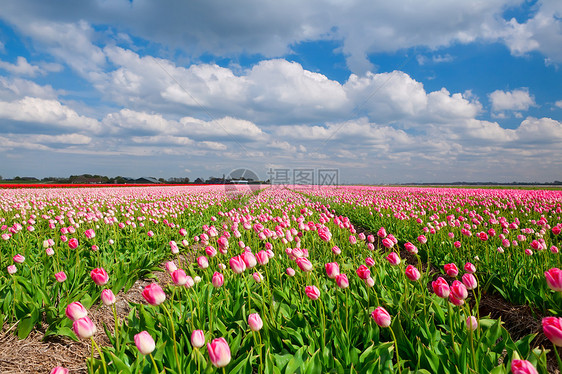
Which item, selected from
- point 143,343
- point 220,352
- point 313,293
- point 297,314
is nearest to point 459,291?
point 313,293

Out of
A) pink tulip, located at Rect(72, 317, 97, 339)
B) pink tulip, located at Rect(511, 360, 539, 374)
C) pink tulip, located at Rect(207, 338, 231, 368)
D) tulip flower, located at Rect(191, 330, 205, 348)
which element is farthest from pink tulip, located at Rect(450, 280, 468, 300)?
pink tulip, located at Rect(72, 317, 97, 339)

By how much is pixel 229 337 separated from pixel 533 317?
3.07 m

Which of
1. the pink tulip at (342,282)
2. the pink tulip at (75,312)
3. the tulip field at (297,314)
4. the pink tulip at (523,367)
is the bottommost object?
the tulip field at (297,314)

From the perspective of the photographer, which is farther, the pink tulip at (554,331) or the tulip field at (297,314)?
the tulip field at (297,314)

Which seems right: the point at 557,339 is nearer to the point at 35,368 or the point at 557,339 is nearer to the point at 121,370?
the point at 121,370

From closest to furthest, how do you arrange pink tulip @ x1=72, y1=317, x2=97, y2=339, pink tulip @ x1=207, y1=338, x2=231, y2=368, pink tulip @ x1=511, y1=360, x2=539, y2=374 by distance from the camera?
pink tulip @ x1=511, y1=360, x2=539, y2=374, pink tulip @ x1=207, y1=338, x2=231, y2=368, pink tulip @ x1=72, y1=317, x2=97, y2=339

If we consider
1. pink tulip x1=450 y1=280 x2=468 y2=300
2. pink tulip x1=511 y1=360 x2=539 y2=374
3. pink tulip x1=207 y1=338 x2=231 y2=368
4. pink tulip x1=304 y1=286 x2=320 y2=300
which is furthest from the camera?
pink tulip x1=304 y1=286 x2=320 y2=300

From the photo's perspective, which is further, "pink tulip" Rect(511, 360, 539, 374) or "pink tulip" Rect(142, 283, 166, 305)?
"pink tulip" Rect(142, 283, 166, 305)

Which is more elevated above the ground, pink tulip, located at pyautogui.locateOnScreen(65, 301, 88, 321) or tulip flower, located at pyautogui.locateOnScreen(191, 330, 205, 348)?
pink tulip, located at pyautogui.locateOnScreen(65, 301, 88, 321)

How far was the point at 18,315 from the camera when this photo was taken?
2.92m

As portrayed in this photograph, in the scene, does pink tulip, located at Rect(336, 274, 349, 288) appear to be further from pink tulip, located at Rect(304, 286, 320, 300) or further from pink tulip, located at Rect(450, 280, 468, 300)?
pink tulip, located at Rect(450, 280, 468, 300)

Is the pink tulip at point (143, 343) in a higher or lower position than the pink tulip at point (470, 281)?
lower

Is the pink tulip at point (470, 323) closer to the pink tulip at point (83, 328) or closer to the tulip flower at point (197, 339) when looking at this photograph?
the tulip flower at point (197, 339)

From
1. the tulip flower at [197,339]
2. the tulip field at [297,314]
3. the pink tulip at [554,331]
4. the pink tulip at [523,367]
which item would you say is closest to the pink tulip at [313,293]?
the tulip field at [297,314]
